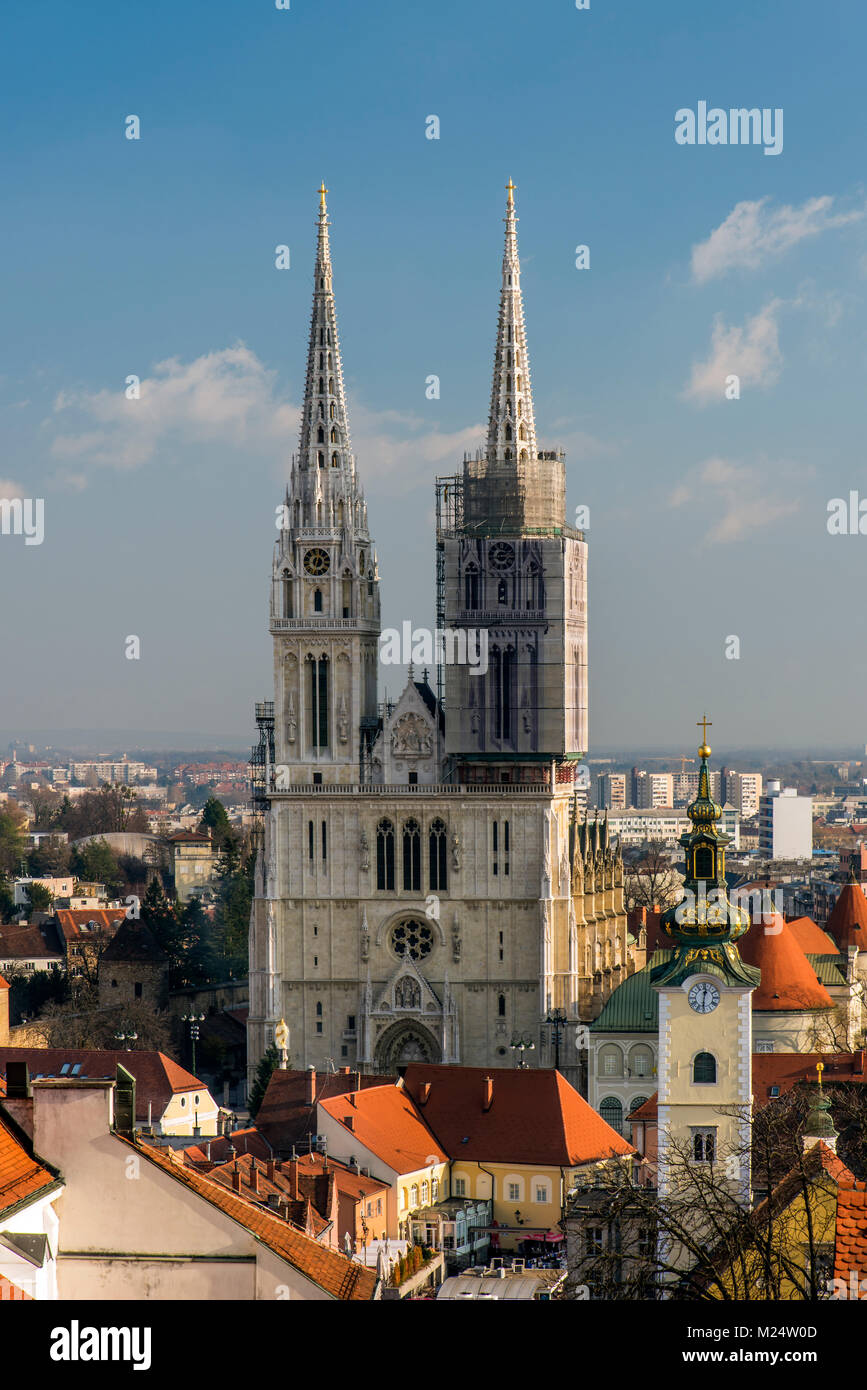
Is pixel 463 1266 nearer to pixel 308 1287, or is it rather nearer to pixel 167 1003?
pixel 308 1287

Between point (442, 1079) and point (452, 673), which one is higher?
point (452, 673)

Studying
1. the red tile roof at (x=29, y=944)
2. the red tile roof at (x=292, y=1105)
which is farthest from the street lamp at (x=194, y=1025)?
the red tile roof at (x=29, y=944)

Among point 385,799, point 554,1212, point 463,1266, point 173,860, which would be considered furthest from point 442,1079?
point 173,860

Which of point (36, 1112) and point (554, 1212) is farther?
point (554, 1212)

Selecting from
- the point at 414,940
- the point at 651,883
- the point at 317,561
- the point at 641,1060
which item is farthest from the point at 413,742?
the point at 651,883

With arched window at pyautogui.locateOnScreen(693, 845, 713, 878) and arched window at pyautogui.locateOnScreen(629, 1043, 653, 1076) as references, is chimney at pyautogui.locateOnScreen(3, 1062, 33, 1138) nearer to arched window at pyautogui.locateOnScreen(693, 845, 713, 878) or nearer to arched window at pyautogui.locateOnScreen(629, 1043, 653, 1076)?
arched window at pyautogui.locateOnScreen(693, 845, 713, 878)

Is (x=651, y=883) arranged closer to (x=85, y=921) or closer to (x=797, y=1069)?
(x=85, y=921)

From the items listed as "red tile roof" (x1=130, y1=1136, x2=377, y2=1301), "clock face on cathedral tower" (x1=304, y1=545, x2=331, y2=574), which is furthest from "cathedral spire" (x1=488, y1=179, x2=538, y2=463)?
"red tile roof" (x1=130, y1=1136, x2=377, y2=1301)

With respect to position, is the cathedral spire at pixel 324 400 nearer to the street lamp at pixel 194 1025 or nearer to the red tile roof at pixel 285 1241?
the street lamp at pixel 194 1025
